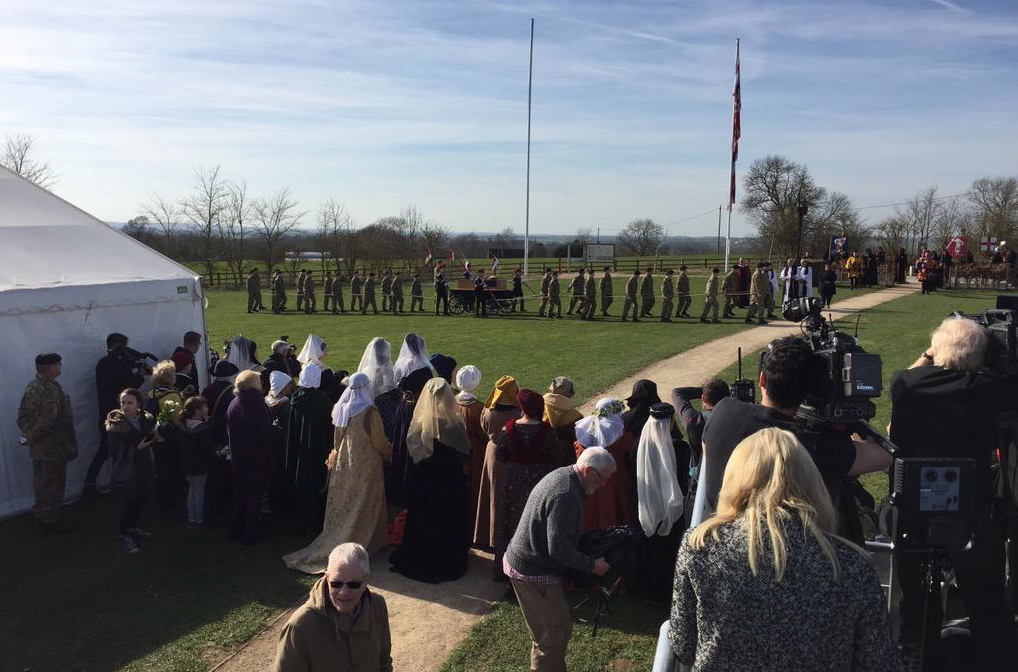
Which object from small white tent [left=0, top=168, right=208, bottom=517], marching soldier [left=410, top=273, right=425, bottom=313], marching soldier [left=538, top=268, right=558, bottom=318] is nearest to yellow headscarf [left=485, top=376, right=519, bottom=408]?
small white tent [left=0, top=168, right=208, bottom=517]

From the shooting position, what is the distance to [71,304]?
829 cm

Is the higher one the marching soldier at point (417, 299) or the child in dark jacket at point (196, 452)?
the marching soldier at point (417, 299)

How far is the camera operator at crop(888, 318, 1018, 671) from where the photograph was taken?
4.11 meters

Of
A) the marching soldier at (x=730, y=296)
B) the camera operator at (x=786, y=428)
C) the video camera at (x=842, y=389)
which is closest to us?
the camera operator at (x=786, y=428)

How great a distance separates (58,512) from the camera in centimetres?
742

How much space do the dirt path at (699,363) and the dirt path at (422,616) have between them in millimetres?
5003

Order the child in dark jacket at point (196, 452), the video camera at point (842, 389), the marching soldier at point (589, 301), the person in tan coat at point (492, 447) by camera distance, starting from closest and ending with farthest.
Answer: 1. the video camera at point (842, 389)
2. the person in tan coat at point (492, 447)
3. the child in dark jacket at point (196, 452)
4. the marching soldier at point (589, 301)

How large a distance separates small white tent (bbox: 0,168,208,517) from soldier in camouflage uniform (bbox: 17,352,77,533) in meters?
0.48

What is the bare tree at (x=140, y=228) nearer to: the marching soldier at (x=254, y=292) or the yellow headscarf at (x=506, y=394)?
the marching soldier at (x=254, y=292)

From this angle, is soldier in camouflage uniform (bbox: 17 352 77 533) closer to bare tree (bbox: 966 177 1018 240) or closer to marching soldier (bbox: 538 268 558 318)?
marching soldier (bbox: 538 268 558 318)

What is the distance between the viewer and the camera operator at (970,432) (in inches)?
162

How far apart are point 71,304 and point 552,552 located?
6811 mm

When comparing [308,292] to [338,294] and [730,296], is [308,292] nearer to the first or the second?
[338,294]

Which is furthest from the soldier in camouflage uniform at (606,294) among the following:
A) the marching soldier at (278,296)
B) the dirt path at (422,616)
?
the dirt path at (422,616)
